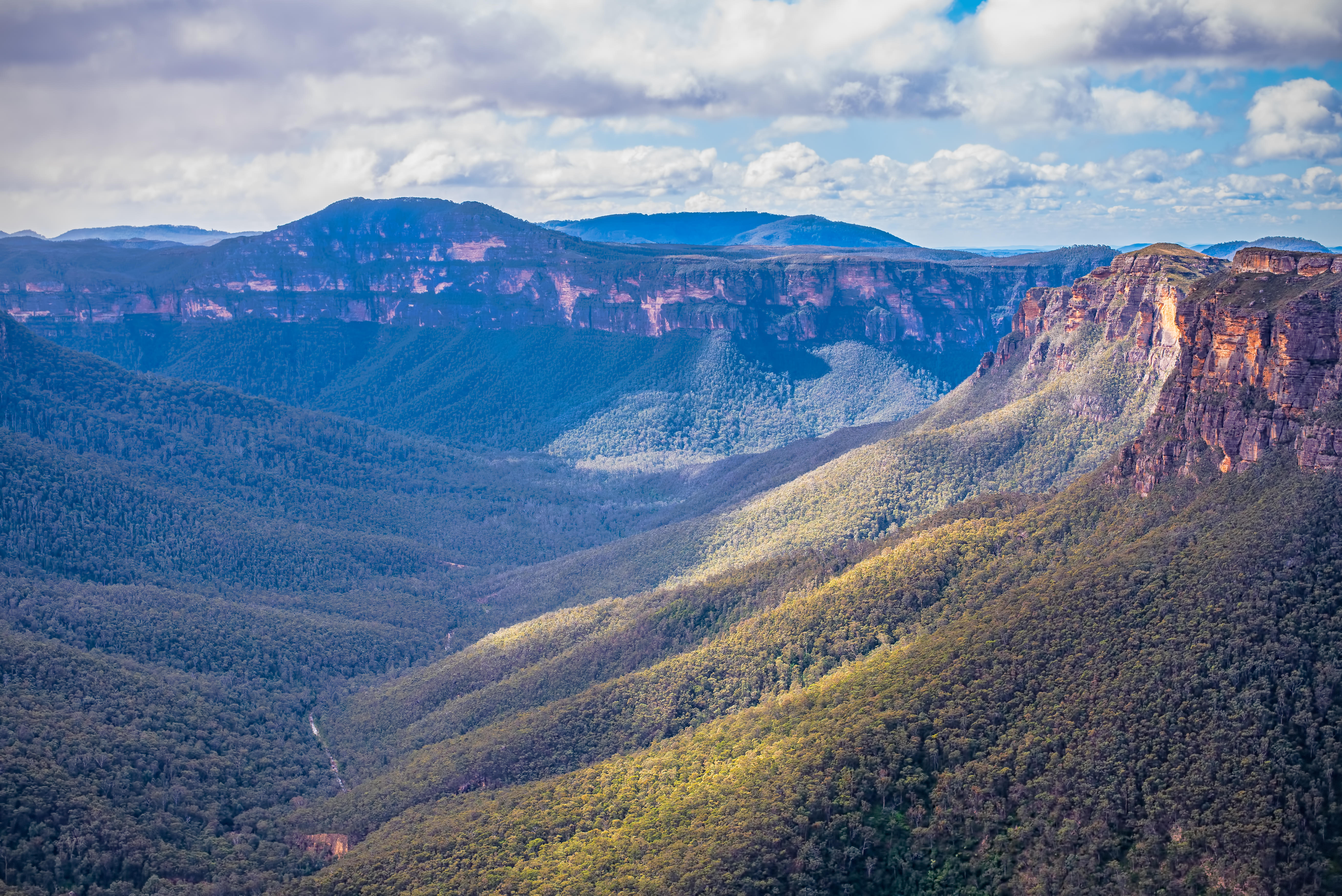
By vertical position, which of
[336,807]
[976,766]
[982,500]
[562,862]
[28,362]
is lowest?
[336,807]

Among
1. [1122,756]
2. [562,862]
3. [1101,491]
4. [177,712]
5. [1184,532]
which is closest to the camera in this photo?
[1122,756]

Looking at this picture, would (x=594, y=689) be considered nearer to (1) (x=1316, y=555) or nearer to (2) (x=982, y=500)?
(2) (x=982, y=500)

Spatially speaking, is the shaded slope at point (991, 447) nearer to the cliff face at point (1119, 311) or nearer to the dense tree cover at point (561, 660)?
the cliff face at point (1119, 311)

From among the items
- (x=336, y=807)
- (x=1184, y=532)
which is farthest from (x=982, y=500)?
(x=336, y=807)

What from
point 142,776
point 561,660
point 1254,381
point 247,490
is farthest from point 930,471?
point 247,490

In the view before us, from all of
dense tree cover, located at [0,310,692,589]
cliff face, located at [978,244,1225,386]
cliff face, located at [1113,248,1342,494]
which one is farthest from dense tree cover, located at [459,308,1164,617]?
cliff face, located at [1113,248,1342,494]

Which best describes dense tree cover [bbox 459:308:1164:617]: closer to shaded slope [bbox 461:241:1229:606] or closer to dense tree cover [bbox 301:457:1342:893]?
shaded slope [bbox 461:241:1229:606]

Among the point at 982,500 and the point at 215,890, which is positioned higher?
the point at 982,500
